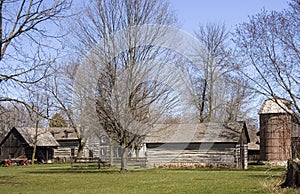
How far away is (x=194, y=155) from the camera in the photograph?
43031mm

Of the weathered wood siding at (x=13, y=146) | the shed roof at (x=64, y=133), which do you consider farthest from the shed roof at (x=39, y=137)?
the shed roof at (x=64, y=133)

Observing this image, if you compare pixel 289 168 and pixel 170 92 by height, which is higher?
pixel 170 92

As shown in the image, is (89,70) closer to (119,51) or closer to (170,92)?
(119,51)

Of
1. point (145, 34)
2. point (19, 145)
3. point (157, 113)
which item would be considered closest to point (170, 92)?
point (157, 113)

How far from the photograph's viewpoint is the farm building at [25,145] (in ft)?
219

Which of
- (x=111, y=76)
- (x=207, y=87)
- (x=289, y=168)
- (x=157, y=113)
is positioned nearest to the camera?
(x=289, y=168)

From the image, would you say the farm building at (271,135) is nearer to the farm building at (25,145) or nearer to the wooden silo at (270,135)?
the wooden silo at (270,135)

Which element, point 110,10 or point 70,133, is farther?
point 70,133

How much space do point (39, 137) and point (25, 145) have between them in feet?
7.85

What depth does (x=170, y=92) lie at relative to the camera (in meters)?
35.2

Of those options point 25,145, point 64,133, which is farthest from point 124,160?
point 64,133

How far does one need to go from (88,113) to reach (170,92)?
245 inches

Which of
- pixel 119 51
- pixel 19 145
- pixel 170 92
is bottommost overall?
pixel 19 145

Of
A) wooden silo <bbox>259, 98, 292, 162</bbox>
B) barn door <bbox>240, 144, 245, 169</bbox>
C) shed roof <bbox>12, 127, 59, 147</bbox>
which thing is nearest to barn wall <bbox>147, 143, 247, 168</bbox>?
barn door <bbox>240, 144, 245, 169</bbox>
